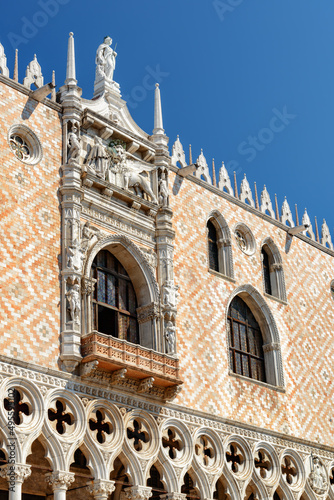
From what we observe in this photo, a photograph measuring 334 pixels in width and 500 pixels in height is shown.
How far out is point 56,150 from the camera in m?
22.3

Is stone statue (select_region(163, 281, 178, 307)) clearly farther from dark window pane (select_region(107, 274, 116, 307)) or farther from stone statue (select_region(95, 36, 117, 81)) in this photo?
stone statue (select_region(95, 36, 117, 81))

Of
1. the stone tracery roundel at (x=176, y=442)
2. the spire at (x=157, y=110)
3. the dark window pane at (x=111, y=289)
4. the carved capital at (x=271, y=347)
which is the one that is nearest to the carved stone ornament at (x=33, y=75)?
the spire at (x=157, y=110)

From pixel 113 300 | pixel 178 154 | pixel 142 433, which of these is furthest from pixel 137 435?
pixel 178 154

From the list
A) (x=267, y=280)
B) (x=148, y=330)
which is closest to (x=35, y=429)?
(x=148, y=330)

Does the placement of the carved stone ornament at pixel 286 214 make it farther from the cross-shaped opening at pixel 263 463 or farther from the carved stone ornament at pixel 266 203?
the cross-shaped opening at pixel 263 463

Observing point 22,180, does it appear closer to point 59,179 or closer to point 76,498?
point 59,179

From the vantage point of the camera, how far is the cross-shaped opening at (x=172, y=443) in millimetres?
22031

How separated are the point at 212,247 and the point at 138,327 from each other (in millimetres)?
4769

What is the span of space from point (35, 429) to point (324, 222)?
1728cm

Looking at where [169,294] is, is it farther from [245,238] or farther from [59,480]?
[59,480]

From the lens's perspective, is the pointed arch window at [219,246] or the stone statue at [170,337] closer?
the stone statue at [170,337]

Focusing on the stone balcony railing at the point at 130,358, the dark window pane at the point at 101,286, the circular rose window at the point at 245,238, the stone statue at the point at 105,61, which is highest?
the stone statue at the point at 105,61

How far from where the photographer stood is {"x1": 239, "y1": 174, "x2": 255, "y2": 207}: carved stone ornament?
28.6m

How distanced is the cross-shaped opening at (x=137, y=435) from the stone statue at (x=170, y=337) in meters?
2.17
